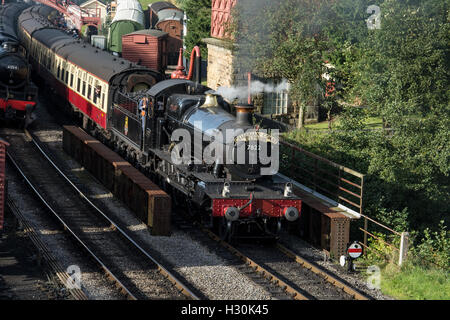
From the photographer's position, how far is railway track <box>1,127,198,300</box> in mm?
14125

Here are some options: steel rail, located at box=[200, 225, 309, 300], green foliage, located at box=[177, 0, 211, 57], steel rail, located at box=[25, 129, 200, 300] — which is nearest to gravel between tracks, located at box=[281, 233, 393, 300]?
steel rail, located at box=[200, 225, 309, 300]

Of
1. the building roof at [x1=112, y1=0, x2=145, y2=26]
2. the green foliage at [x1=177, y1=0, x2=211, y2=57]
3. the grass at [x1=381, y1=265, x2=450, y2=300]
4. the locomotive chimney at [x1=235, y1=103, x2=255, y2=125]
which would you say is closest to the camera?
the grass at [x1=381, y1=265, x2=450, y2=300]

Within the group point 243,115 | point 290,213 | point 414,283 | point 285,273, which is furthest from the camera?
point 243,115

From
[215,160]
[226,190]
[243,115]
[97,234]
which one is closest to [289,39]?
[243,115]

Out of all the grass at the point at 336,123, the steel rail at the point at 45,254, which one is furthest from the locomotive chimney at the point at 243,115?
the grass at the point at 336,123

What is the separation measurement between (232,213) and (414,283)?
4.26 m

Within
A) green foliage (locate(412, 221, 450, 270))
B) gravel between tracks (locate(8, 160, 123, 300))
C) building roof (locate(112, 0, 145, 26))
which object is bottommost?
green foliage (locate(412, 221, 450, 270))

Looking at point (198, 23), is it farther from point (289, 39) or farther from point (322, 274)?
point (322, 274)

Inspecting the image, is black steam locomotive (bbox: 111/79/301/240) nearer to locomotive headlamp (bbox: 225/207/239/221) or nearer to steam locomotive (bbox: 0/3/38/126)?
locomotive headlamp (bbox: 225/207/239/221)

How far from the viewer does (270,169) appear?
16984mm

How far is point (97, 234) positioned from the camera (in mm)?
17781

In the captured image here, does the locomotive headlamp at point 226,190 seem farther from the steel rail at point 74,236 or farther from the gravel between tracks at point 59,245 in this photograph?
the gravel between tracks at point 59,245

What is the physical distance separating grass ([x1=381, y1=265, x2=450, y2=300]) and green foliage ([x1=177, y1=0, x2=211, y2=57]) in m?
33.0
